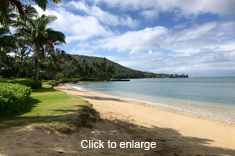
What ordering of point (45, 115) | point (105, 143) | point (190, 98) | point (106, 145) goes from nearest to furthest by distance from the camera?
point (106, 145), point (105, 143), point (45, 115), point (190, 98)

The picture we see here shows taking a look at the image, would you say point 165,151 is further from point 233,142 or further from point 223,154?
point 233,142

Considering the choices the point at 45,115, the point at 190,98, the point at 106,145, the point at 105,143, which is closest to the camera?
the point at 106,145

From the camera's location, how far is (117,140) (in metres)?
4.95

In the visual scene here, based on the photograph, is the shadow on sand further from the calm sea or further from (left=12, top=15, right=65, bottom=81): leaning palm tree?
(left=12, top=15, right=65, bottom=81): leaning palm tree

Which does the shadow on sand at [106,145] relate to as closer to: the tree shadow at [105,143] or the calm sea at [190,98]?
the tree shadow at [105,143]

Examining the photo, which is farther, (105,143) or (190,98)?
Answer: (190,98)

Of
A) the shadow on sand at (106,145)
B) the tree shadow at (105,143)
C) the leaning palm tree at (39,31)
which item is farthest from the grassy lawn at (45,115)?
the leaning palm tree at (39,31)

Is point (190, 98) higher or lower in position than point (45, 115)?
lower

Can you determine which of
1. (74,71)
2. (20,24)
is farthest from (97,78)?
(20,24)

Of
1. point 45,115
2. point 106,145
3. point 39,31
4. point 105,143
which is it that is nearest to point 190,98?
point 45,115

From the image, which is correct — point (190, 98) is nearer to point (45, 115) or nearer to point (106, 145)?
point (45, 115)

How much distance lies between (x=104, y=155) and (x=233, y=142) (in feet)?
17.6

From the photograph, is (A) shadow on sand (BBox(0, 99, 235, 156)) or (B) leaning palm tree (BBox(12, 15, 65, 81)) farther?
(B) leaning palm tree (BBox(12, 15, 65, 81))

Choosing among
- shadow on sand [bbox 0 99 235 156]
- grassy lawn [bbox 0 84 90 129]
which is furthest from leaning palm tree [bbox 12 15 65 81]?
shadow on sand [bbox 0 99 235 156]
